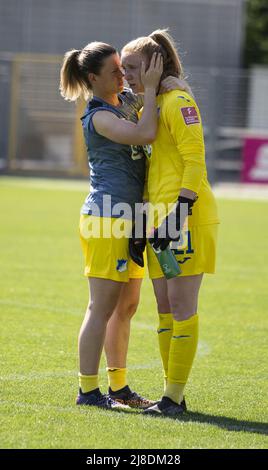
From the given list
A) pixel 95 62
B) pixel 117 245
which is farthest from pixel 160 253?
pixel 95 62

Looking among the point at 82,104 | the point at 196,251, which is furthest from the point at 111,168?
the point at 82,104

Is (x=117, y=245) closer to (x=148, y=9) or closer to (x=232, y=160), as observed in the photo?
(x=232, y=160)

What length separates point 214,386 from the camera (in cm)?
578

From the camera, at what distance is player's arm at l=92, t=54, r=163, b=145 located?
4977mm

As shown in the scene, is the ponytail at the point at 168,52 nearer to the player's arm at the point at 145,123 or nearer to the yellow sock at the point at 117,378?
the player's arm at the point at 145,123

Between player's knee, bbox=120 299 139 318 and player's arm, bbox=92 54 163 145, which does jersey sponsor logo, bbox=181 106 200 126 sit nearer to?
Result: player's arm, bbox=92 54 163 145

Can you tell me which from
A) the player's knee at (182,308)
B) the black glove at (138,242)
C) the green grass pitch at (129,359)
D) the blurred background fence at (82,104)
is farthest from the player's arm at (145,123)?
the blurred background fence at (82,104)

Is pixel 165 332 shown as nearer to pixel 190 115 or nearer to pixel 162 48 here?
pixel 190 115

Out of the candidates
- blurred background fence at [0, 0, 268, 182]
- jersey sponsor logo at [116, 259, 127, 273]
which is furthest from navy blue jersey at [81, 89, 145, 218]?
blurred background fence at [0, 0, 268, 182]

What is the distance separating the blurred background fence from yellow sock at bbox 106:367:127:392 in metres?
17.9

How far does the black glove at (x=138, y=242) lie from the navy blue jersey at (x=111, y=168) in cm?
7

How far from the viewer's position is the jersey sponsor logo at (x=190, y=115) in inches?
195
